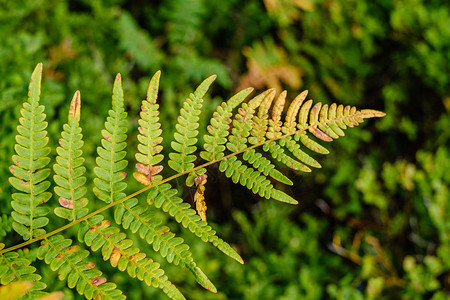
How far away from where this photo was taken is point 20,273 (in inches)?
33.7

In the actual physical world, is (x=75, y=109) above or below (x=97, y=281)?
above

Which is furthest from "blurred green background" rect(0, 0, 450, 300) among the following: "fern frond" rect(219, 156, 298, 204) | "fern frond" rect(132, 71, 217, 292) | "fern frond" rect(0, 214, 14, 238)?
"fern frond" rect(219, 156, 298, 204)

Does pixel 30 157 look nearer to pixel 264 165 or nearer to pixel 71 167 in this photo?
pixel 71 167

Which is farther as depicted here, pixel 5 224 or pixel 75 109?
pixel 5 224

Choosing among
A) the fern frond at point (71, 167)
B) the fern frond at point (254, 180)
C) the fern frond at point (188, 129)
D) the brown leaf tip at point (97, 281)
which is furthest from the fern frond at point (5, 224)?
the fern frond at point (254, 180)

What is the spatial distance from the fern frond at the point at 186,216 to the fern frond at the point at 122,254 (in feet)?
0.38

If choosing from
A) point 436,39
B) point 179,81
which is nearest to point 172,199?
point 179,81

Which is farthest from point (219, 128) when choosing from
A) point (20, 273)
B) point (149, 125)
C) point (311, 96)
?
point (311, 96)

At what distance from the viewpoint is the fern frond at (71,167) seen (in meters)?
0.89

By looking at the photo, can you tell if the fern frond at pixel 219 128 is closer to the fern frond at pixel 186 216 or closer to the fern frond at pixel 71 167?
the fern frond at pixel 186 216

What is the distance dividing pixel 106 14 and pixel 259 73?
1.06 meters

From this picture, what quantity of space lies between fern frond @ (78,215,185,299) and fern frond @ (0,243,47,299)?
129mm

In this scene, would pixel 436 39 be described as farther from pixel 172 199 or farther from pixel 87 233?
pixel 87 233

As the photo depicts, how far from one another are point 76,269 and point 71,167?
0.80 feet
